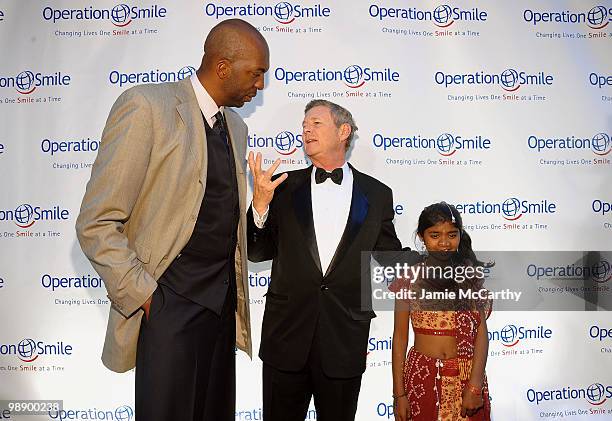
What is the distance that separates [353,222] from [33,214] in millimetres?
2337

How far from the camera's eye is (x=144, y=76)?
426 centimetres

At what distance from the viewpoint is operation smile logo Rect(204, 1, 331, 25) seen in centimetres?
426

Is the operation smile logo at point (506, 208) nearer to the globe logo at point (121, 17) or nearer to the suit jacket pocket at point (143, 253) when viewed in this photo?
the globe logo at point (121, 17)

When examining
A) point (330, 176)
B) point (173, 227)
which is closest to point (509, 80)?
point (330, 176)

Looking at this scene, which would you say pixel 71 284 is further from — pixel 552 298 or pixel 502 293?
pixel 552 298

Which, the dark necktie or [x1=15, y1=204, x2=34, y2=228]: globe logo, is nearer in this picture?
the dark necktie

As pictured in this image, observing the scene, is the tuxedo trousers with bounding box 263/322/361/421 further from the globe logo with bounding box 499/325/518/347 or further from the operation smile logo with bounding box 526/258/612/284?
the operation smile logo with bounding box 526/258/612/284

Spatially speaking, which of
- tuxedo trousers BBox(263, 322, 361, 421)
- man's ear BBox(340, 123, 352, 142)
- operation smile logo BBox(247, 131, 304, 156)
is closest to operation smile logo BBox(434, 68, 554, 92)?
operation smile logo BBox(247, 131, 304, 156)

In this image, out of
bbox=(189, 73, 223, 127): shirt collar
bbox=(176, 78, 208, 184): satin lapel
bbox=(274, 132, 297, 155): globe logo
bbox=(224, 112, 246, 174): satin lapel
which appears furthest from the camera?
bbox=(274, 132, 297, 155): globe logo

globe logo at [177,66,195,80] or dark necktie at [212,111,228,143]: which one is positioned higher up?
globe logo at [177,66,195,80]

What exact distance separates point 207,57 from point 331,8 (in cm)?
215

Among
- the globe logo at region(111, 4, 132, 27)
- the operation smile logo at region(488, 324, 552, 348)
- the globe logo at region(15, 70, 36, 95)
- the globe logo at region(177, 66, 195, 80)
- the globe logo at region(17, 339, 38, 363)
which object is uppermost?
the globe logo at region(111, 4, 132, 27)

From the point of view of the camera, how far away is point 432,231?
3328 millimetres

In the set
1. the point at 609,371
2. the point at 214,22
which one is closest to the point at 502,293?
the point at 609,371
